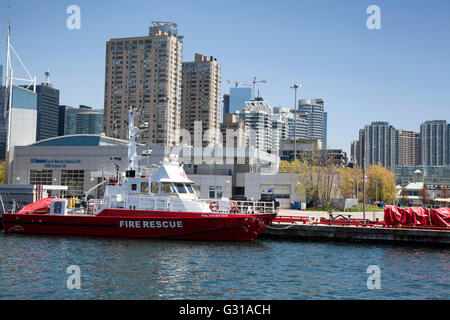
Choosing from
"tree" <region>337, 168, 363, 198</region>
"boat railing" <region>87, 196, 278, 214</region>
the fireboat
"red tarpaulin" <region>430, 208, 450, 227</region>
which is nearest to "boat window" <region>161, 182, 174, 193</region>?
the fireboat

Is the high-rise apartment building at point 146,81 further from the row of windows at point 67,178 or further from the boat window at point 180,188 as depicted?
the boat window at point 180,188

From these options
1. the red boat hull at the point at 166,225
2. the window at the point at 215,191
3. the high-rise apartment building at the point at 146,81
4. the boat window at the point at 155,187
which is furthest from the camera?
the high-rise apartment building at the point at 146,81

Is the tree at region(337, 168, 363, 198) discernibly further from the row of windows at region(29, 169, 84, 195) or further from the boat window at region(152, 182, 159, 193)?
the boat window at region(152, 182, 159, 193)

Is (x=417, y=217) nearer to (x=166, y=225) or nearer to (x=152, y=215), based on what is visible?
(x=166, y=225)

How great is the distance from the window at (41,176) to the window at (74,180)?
83.7 inches

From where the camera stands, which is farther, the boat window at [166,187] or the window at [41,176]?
the window at [41,176]

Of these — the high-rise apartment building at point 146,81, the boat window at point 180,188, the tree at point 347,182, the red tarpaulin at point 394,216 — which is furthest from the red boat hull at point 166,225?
the high-rise apartment building at point 146,81

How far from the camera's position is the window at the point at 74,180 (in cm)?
6119

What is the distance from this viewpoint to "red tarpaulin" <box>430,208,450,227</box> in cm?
3069

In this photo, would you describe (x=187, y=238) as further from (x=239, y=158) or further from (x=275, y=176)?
(x=239, y=158)

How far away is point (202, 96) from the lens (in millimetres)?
175000

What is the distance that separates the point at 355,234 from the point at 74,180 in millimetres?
43469
